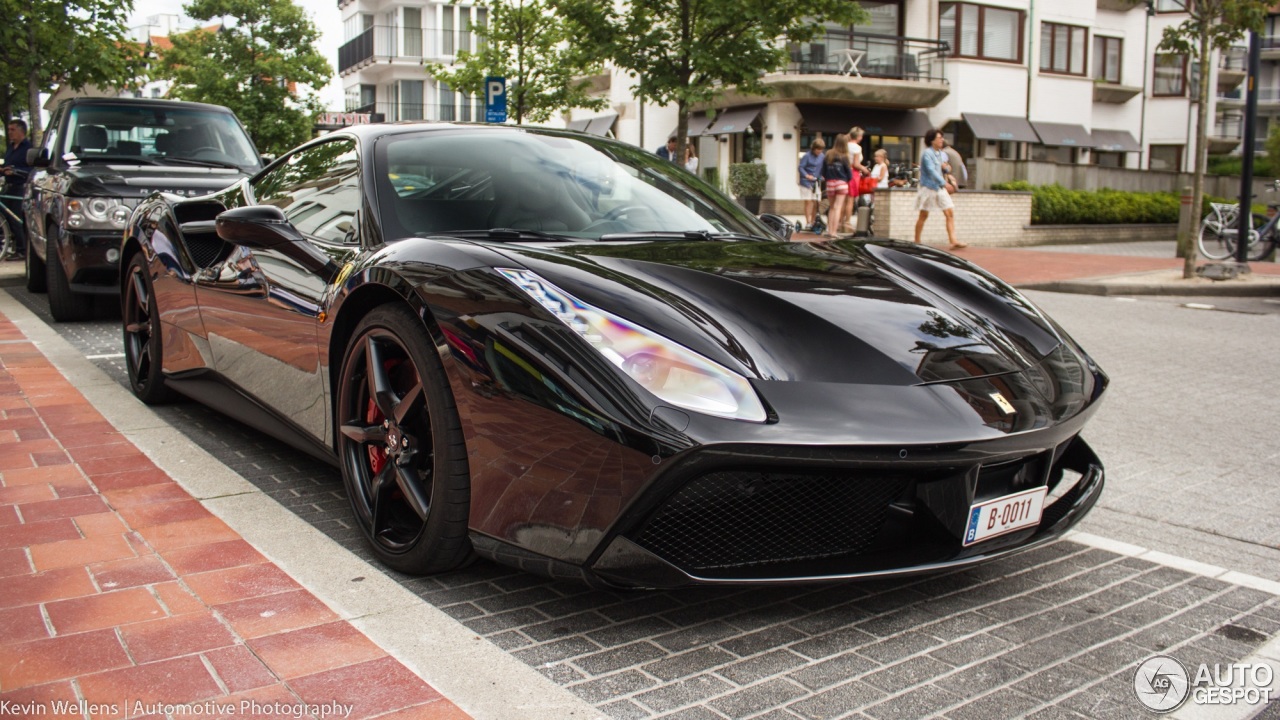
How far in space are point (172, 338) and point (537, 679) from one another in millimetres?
3112

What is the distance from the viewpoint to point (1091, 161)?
40.0 m

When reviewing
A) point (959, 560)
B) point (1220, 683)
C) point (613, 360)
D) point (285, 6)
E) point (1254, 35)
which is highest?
point (285, 6)

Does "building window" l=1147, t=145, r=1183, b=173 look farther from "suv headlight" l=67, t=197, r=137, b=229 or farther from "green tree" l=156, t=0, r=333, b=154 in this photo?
"suv headlight" l=67, t=197, r=137, b=229

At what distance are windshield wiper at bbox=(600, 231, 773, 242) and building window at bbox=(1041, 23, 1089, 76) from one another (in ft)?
120

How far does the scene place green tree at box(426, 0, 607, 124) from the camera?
24828mm

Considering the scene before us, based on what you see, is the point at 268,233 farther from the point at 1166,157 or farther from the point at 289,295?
the point at 1166,157

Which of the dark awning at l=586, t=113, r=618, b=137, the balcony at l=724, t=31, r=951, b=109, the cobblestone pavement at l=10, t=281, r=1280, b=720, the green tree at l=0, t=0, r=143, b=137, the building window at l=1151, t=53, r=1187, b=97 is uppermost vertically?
the building window at l=1151, t=53, r=1187, b=97

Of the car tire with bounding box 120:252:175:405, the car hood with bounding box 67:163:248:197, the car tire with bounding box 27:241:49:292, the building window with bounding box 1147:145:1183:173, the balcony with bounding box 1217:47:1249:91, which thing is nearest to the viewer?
the car tire with bounding box 120:252:175:405

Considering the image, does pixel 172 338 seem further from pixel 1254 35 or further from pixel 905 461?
pixel 1254 35

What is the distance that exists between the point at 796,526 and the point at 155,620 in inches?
60.9

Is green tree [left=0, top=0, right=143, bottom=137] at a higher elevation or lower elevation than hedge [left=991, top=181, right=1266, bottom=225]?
higher

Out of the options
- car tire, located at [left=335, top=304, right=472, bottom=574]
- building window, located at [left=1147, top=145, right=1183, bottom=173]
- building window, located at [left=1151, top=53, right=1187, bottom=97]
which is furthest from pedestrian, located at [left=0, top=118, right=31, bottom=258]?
building window, located at [left=1147, top=145, right=1183, bottom=173]

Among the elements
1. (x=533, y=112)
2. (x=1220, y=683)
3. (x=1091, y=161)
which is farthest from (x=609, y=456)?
(x=1091, y=161)

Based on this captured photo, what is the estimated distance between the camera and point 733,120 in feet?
111
